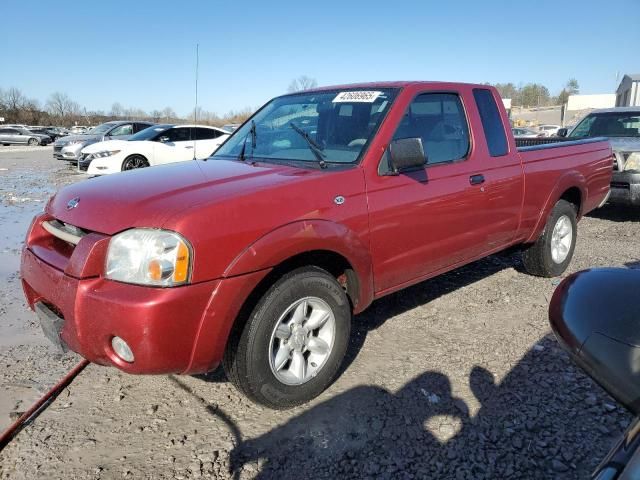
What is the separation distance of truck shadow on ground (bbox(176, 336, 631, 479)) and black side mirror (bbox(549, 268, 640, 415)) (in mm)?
1286

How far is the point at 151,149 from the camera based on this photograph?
1245 cm

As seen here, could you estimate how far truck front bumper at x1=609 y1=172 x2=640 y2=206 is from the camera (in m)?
7.35

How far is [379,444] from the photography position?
2.53 metres

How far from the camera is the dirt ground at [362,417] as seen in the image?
2.39 m

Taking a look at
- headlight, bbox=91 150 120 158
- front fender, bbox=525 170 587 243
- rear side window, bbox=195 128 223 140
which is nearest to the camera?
front fender, bbox=525 170 587 243

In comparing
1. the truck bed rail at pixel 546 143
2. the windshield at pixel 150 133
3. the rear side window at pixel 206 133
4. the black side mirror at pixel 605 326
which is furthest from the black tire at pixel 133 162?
the black side mirror at pixel 605 326

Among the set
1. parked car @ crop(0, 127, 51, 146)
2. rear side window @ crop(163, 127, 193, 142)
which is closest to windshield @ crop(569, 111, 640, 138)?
rear side window @ crop(163, 127, 193, 142)

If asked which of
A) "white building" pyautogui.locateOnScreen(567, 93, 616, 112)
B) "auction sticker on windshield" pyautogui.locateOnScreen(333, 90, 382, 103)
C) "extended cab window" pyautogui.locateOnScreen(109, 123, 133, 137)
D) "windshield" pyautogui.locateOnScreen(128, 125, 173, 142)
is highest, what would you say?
"white building" pyautogui.locateOnScreen(567, 93, 616, 112)

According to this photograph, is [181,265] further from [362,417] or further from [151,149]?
[151,149]

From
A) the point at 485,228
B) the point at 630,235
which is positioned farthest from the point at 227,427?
the point at 630,235

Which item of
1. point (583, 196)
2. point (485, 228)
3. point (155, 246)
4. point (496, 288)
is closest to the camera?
point (155, 246)

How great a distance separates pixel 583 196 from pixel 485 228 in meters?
1.92

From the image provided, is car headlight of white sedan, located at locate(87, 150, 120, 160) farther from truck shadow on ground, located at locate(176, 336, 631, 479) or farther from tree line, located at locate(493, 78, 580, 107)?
tree line, located at locate(493, 78, 580, 107)

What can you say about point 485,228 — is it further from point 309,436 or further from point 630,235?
point 630,235
